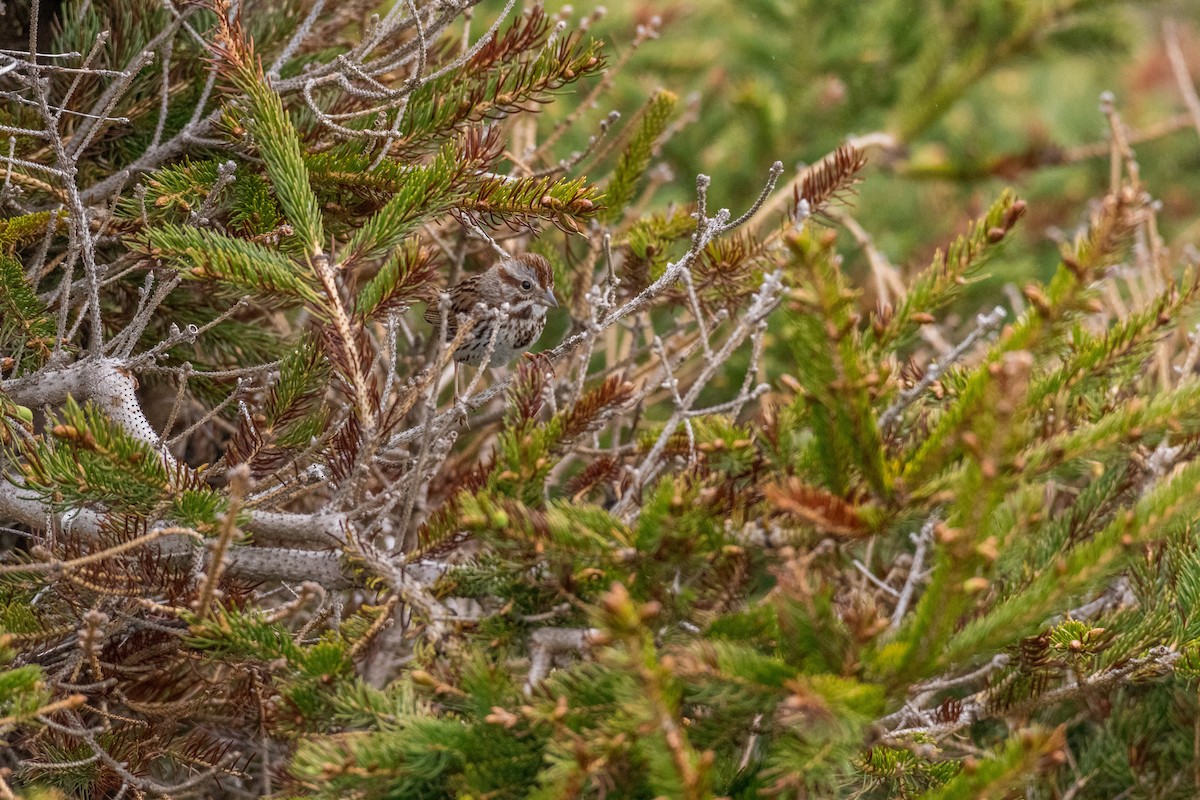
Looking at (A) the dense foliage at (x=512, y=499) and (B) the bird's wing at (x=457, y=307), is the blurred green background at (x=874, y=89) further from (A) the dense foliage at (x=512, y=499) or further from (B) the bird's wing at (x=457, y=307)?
(A) the dense foliage at (x=512, y=499)

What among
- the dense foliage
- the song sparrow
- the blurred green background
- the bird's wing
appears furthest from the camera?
the blurred green background

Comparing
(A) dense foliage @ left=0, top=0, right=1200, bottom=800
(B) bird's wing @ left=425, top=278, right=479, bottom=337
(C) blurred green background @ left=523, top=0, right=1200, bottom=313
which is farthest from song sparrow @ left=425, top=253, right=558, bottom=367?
(C) blurred green background @ left=523, top=0, right=1200, bottom=313

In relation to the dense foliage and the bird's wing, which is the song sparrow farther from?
the dense foliage

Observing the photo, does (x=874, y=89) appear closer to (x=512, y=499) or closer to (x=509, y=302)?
(x=509, y=302)

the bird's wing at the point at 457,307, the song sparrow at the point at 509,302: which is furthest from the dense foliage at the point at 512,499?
the bird's wing at the point at 457,307

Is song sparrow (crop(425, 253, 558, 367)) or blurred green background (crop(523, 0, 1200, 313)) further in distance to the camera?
blurred green background (crop(523, 0, 1200, 313))

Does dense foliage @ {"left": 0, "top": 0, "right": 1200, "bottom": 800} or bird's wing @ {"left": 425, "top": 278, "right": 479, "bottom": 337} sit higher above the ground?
dense foliage @ {"left": 0, "top": 0, "right": 1200, "bottom": 800}

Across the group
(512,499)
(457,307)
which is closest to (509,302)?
(457,307)
